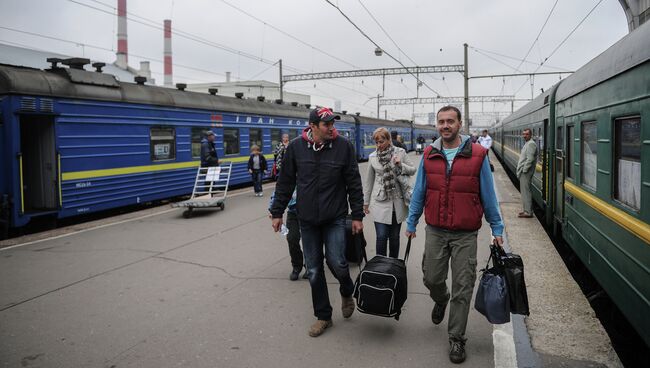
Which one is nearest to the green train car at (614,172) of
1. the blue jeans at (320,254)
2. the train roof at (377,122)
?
the blue jeans at (320,254)

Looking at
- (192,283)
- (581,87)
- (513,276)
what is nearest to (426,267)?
(513,276)

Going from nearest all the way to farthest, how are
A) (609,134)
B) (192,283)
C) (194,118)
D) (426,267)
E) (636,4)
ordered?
(426,267), (609,134), (192,283), (636,4), (194,118)

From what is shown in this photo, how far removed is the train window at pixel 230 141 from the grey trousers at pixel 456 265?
11802mm

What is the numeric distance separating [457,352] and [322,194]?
5.20ft

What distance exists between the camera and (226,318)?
4430 mm

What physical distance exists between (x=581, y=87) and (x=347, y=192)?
11.7 ft

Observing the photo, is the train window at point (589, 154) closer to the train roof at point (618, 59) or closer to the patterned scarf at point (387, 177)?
the train roof at point (618, 59)

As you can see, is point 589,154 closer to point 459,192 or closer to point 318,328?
point 459,192

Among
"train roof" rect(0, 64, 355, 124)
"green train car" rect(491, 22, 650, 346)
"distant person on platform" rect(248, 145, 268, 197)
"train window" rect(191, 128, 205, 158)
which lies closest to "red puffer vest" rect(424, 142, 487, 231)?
"green train car" rect(491, 22, 650, 346)

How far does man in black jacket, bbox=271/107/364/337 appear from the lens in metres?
3.95

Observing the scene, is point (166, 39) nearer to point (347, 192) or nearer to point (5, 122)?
point (5, 122)

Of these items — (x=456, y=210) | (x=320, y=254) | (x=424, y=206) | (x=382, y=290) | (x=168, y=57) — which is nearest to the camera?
(x=456, y=210)

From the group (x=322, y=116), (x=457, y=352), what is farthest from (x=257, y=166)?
(x=457, y=352)

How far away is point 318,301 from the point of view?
4078 millimetres
